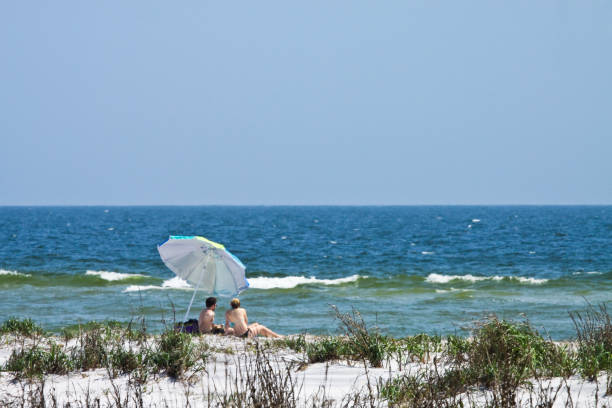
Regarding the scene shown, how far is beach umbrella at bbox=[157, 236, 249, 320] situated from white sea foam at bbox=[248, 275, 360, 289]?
12.9m

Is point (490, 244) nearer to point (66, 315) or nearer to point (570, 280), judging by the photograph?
point (570, 280)

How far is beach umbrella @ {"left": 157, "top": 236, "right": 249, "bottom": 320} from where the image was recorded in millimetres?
12016

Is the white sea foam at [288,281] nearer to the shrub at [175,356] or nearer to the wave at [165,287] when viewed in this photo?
the wave at [165,287]

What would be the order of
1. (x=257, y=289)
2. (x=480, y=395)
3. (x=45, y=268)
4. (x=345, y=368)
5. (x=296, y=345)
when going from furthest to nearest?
(x=45, y=268) < (x=257, y=289) < (x=296, y=345) < (x=345, y=368) < (x=480, y=395)

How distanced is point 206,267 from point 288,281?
15.4 m

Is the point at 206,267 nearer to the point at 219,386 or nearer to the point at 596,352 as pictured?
the point at 219,386

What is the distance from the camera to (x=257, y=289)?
24438 mm

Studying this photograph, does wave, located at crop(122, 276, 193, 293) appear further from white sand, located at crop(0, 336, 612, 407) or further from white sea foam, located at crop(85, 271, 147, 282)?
white sand, located at crop(0, 336, 612, 407)

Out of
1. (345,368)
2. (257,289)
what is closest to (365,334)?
(345,368)

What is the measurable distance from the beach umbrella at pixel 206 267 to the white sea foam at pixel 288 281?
12906 mm

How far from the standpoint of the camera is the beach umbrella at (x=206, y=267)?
39.4 feet

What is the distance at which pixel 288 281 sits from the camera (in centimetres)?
2747

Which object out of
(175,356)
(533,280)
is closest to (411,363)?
(175,356)

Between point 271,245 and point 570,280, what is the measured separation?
82.5 ft
